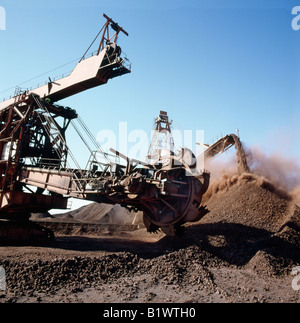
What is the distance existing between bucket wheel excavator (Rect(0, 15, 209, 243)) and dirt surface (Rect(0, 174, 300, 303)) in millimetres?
1910

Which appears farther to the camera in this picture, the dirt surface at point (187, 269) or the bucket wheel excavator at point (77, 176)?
the bucket wheel excavator at point (77, 176)

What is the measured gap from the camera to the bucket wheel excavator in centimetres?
1001

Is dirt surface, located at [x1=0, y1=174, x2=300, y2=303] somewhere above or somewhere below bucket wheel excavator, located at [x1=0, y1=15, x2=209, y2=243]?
below

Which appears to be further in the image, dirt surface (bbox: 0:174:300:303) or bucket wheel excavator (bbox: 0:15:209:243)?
bucket wheel excavator (bbox: 0:15:209:243)

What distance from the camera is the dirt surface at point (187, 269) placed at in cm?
611

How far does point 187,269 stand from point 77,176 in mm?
5976

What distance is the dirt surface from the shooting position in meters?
6.11

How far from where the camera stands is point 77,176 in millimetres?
10773

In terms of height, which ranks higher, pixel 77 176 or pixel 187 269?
pixel 77 176

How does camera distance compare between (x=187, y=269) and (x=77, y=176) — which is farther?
(x=77, y=176)

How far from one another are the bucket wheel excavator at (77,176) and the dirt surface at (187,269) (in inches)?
75.2

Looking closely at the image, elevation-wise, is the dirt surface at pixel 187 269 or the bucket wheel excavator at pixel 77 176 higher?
the bucket wheel excavator at pixel 77 176
